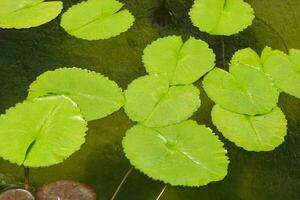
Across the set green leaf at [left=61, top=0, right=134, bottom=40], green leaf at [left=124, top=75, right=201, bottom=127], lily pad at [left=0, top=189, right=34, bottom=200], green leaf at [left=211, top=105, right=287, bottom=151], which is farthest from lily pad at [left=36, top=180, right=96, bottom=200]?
green leaf at [left=61, top=0, right=134, bottom=40]

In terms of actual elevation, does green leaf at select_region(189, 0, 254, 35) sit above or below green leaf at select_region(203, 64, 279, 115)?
above

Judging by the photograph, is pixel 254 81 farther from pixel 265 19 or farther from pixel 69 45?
pixel 69 45

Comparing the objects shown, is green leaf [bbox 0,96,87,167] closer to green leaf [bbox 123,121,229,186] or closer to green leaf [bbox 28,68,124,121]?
green leaf [bbox 28,68,124,121]

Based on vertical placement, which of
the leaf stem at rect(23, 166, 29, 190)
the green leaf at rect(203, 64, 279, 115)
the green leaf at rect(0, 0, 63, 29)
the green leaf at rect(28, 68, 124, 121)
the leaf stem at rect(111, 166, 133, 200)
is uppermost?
the green leaf at rect(0, 0, 63, 29)

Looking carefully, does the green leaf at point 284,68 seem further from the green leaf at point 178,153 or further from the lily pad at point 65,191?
the lily pad at point 65,191

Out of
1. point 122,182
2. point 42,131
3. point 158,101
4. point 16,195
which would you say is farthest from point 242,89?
point 16,195

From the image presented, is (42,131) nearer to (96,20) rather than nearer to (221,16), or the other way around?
(96,20)

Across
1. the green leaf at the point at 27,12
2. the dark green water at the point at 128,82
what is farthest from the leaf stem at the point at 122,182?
the green leaf at the point at 27,12
